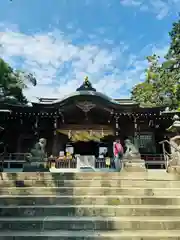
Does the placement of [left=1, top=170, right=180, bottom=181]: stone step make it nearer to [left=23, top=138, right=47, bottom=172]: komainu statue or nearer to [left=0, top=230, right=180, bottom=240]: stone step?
[left=23, top=138, right=47, bottom=172]: komainu statue

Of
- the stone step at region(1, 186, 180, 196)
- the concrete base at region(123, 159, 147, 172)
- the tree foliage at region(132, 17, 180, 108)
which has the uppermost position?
the tree foliage at region(132, 17, 180, 108)

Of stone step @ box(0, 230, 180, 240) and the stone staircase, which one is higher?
the stone staircase

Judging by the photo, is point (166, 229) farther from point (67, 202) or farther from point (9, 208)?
point (9, 208)

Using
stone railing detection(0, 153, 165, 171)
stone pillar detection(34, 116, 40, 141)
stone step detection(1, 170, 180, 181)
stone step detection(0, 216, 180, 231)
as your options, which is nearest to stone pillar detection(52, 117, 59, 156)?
stone pillar detection(34, 116, 40, 141)

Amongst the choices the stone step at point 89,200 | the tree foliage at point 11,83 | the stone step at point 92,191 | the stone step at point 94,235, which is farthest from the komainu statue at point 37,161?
the tree foliage at point 11,83

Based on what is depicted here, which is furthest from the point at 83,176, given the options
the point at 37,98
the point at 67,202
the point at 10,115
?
the point at 37,98

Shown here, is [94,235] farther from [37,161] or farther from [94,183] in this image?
[37,161]

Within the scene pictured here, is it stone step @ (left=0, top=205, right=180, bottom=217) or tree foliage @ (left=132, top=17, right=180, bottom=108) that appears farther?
tree foliage @ (left=132, top=17, right=180, bottom=108)

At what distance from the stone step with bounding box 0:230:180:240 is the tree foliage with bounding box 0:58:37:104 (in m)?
15.7

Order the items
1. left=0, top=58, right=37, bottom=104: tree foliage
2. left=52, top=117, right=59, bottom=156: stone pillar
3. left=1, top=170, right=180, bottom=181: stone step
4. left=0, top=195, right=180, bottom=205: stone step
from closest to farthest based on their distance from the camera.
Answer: left=0, top=195, right=180, bottom=205: stone step → left=1, top=170, right=180, bottom=181: stone step → left=52, top=117, right=59, bottom=156: stone pillar → left=0, top=58, right=37, bottom=104: tree foliage

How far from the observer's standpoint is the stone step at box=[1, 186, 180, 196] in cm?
538

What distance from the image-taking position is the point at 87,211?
451 cm

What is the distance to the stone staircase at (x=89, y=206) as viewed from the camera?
12.4 ft

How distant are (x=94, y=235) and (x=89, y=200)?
1.34m
